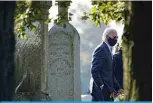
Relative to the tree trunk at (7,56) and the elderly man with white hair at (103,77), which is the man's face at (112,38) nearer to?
the elderly man with white hair at (103,77)

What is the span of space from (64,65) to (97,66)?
2.51m

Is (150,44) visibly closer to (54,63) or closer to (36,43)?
(36,43)

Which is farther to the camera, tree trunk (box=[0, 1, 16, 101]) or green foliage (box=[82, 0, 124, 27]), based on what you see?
green foliage (box=[82, 0, 124, 27])

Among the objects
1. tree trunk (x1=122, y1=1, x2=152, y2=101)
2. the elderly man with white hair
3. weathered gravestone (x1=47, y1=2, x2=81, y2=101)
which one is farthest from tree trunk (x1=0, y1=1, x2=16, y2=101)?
weathered gravestone (x1=47, y1=2, x2=81, y2=101)

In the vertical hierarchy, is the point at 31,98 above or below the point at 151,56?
below

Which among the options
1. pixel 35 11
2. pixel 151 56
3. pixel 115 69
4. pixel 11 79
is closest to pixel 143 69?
pixel 151 56

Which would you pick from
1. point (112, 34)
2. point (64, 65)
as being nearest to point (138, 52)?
point (112, 34)

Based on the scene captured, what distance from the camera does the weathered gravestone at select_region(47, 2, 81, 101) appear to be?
16.1m

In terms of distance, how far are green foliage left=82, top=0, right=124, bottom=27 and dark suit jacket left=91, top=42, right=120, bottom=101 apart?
3749 mm

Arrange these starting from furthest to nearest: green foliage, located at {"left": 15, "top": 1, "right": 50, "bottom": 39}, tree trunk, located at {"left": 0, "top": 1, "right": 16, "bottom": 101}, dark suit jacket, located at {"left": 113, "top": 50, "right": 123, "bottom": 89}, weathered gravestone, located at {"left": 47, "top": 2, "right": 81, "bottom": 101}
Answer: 1. weathered gravestone, located at {"left": 47, "top": 2, "right": 81, "bottom": 101}
2. dark suit jacket, located at {"left": 113, "top": 50, "right": 123, "bottom": 89}
3. green foliage, located at {"left": 15, "top": 1, "right": 50, "bottom": 39}
4. tree trunk, located at {"left": 0, "top": 1, "right": 16, "bottom": 101}

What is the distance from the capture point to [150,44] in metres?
8.12

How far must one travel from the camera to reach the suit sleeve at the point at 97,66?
44.5 feet

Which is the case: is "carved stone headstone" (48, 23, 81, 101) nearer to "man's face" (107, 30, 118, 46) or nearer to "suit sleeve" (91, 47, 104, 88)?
"man's face" (107, 30, 118, 46)

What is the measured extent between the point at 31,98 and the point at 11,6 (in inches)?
244
